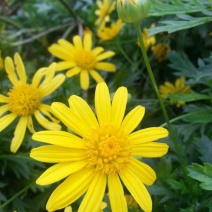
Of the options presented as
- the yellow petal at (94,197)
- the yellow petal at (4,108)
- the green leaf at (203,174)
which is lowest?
the green leaf at (203,174)

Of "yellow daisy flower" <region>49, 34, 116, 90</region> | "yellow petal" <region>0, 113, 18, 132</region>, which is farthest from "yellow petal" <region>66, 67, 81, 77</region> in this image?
"yellow petal" <region>0, 113, 18, 132</region>

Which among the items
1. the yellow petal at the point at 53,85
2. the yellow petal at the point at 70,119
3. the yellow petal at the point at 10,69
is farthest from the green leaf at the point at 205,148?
the yellow petal at the point at 10,69

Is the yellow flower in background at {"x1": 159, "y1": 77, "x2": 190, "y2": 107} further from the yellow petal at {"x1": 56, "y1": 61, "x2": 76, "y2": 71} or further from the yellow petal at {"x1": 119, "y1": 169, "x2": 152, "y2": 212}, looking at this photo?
the yellow petal at {"x1": 119, "y1": 169, "x2": 152, "y2": 212}

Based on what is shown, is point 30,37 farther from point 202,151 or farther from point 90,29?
point 202,151

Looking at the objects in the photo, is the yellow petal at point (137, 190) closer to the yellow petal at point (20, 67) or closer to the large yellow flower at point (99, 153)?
the large yellow flower at point (99, 153)

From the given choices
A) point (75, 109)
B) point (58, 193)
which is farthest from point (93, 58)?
point (58, 193)

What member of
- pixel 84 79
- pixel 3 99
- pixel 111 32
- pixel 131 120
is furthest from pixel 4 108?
pixel 111 32

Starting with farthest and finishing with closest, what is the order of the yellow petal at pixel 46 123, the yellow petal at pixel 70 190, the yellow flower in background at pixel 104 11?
the yellow flower in background at pixel 104 11
the yellow petal at pixel 46 123
the yellow petal at pixel 70 190

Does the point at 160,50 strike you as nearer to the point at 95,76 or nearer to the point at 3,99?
the point at 95,76
